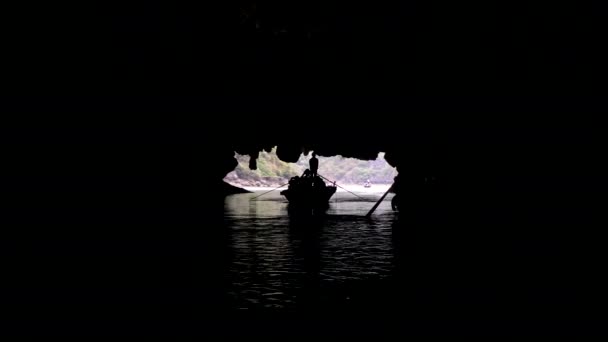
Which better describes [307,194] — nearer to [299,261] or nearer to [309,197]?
[309,197]

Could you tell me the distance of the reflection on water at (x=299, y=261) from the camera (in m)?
8.65

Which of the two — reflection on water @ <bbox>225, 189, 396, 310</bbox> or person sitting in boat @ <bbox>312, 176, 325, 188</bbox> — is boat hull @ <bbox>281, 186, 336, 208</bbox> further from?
reflection on water @ <bbox>225, 189, 396, 310</bbox>

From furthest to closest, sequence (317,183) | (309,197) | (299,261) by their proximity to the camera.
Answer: (317,183), (309,197), (299,261)

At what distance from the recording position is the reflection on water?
8.65m

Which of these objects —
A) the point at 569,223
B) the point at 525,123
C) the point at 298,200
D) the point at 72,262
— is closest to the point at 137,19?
the point at 72,262

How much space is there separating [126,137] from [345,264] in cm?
1168

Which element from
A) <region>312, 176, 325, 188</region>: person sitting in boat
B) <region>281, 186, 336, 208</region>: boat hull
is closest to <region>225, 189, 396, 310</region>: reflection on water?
<region>281, 186, 336, 208</region>: boat hull

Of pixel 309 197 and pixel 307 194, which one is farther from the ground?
pixel 307 194

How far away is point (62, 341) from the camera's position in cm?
610

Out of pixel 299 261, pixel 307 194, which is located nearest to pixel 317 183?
pixel 307 194

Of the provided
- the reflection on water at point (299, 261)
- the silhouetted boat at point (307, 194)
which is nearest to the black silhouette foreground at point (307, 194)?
the silhouetted boat at point (307, 194)

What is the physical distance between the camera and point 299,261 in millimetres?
12062

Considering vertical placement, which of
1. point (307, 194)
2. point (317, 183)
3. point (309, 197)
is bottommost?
point (309, 197)

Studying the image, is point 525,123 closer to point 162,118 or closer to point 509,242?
point 509,242
